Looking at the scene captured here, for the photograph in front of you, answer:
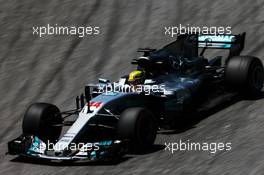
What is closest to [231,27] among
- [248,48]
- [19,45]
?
[248,48]

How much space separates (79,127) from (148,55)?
2.52 m

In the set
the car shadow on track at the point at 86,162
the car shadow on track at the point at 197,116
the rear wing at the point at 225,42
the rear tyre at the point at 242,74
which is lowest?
the car shadow on track at the point at 86,162

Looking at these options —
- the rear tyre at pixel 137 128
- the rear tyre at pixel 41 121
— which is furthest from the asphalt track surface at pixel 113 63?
the rear tyre at pixel 41 121

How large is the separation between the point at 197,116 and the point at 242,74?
1196 mm

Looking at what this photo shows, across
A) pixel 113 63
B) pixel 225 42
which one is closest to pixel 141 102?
pixel 225 42

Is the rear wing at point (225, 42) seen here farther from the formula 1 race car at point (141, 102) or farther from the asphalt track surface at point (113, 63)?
the asphalt track surface at point (113, 63)

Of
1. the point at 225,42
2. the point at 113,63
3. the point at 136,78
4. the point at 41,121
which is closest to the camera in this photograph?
the point at 41,121

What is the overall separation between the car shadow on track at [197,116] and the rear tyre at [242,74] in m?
0.28

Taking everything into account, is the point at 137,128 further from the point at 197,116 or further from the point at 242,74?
the point at 242,74

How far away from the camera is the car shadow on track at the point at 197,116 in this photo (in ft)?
45.0

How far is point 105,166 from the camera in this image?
1209 centimetres

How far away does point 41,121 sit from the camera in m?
13.2

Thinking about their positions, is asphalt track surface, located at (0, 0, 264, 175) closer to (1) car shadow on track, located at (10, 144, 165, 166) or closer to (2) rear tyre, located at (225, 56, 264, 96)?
(1) car shadow on track, located at (10, 144, 165, 166)

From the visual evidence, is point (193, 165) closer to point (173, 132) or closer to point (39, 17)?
point (173, 132)
